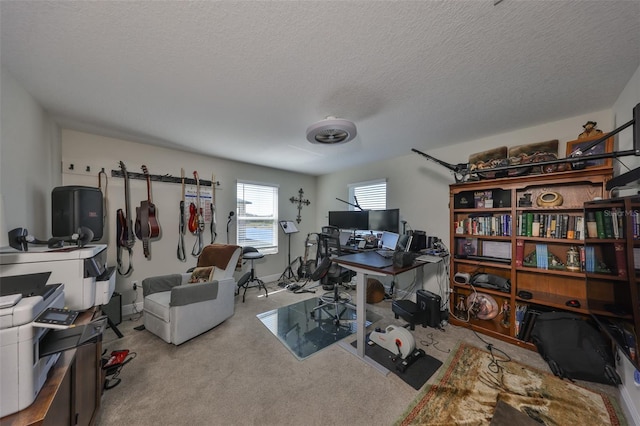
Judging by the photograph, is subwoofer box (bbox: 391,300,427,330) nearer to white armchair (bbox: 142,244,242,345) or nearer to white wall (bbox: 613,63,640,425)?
white wall (bbox: 613,63,640,425)

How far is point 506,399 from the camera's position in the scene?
166 cm

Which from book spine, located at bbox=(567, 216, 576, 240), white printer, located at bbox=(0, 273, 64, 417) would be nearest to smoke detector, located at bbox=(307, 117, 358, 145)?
white printer, located at bbox=(0, 273, 64, 417)

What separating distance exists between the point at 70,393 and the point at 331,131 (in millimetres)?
2346

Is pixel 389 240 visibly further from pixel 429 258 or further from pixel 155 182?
pixel 155 182

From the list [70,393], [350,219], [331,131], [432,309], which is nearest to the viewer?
[70,393]

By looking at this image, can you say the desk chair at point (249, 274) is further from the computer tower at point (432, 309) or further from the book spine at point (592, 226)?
the book spine at point (592, 226)

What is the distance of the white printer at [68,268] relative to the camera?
4.09 feet

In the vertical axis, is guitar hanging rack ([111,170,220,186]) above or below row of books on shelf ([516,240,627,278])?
above

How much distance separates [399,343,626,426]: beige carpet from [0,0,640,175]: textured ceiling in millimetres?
2486

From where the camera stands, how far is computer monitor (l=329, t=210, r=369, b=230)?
4066 millimetres

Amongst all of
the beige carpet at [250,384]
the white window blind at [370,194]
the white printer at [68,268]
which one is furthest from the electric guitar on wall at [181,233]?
the white window blind at [370,194]

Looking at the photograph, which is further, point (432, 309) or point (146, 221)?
point (146, 221)

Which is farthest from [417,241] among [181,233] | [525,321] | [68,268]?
[181,233]

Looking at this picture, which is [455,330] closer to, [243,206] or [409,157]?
[409,157]
